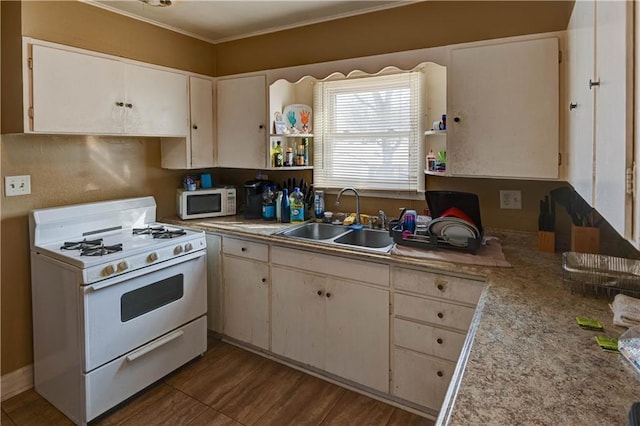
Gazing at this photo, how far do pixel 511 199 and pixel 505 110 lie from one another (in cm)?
59

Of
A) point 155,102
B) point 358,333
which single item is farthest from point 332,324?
point 155,102

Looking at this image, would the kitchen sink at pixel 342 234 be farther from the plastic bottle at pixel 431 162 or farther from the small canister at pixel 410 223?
the plastic bottle at pixel 431 162

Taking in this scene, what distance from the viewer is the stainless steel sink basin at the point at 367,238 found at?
263 cm

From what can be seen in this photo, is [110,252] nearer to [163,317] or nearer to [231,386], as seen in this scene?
[163,317]

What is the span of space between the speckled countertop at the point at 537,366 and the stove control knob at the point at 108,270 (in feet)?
5.90

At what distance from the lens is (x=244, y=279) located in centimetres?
270

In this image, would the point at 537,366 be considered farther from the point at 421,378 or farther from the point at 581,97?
the point at 421,378

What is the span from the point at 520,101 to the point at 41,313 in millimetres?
2967

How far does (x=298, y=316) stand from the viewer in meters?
2.47

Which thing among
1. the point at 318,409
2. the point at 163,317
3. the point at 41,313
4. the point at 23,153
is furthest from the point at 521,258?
the point at 23,153

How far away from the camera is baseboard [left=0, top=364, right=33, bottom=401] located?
2.29 meters

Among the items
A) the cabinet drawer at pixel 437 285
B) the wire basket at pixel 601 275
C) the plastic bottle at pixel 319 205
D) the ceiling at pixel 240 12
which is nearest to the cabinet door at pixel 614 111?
the wire basket at pixel 601 275

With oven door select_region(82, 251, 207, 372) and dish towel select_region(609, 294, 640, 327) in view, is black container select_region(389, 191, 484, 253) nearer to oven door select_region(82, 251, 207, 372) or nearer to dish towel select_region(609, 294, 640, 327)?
dish towel select_region(609, 294, 640, 327)

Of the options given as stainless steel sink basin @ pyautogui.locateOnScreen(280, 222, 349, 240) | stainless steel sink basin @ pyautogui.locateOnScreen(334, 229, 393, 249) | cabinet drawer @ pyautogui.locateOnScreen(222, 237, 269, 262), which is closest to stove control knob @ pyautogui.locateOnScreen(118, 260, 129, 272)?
cabinet drawer @ pyautogui.locateOnScreen(222, 237, 269, 262)
